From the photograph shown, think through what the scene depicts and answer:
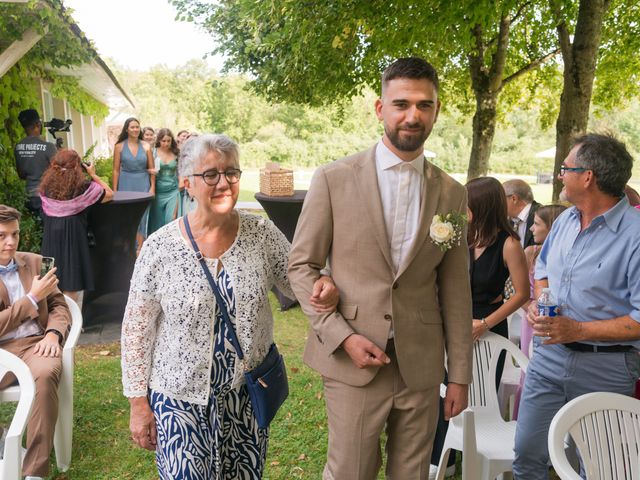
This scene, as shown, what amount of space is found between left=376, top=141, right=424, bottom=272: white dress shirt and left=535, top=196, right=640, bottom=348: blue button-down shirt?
880mm

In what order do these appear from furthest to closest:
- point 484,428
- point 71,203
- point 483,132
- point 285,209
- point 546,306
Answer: point 483,132
point 285,209
point 71,203
point 484,428
point 546,306

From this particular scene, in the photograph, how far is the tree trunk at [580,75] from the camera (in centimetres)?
716

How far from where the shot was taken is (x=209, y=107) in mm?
46562

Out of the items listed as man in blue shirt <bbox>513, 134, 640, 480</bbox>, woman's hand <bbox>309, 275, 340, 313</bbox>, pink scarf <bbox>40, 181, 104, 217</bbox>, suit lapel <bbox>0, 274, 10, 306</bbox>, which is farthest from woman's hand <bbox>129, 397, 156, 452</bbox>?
pink scarf <bbox>40, 181, 104, 217</bbox>

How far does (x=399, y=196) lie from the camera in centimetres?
221

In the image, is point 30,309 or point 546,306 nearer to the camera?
point 546,306

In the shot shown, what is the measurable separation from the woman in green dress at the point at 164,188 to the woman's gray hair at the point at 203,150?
6611mm

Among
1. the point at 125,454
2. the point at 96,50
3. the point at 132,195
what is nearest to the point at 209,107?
the point at 96,50

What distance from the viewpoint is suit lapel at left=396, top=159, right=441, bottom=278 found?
7.07 ft

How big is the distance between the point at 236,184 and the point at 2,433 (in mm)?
2313

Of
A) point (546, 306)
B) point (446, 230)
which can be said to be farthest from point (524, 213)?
point (446, 230)

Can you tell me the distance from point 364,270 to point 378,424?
22.5 inches

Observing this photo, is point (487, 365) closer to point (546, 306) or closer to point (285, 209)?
point (546, 306)

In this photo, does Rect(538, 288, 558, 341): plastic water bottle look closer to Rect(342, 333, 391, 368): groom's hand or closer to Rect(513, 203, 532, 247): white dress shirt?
Rect(342, 333, 391, 368): groom's hand
